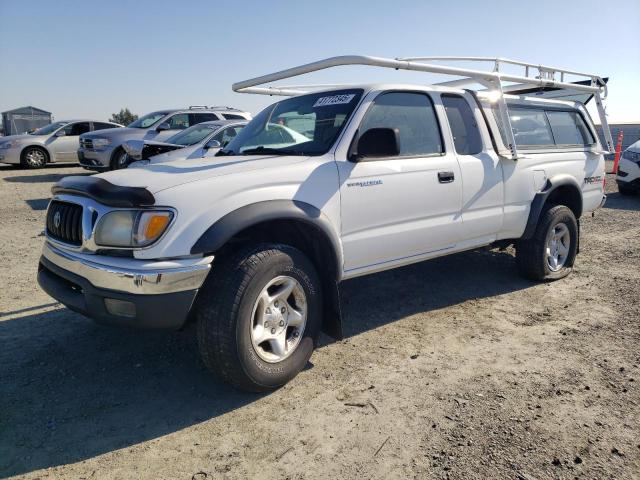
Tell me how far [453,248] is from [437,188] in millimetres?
625

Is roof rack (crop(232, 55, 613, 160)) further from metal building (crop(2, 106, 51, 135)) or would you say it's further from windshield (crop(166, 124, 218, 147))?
metal building (crop(2, 106, 51, 135))

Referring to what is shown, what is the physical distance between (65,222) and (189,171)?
32.5 inches

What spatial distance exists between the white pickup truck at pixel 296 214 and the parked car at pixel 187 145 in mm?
3934

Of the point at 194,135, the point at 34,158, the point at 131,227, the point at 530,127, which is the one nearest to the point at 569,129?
the point at 530,127

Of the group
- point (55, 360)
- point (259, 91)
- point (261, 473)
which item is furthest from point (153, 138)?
point (261, 473)

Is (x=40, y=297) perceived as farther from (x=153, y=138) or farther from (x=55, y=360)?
(x=153, y=138)

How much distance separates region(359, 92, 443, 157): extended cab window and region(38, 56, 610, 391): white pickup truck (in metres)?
0.01

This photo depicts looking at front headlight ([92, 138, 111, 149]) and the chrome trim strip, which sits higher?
front headlight ([92, 138, 111, 149])

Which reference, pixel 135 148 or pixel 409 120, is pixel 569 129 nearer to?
pixel 409 120

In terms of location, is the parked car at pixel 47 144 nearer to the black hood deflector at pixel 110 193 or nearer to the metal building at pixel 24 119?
the black hood deflector at pixel 110 193

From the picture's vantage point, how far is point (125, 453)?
8.24 ft

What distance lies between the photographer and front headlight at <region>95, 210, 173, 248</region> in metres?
2.67

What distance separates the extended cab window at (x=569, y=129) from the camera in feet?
17.7

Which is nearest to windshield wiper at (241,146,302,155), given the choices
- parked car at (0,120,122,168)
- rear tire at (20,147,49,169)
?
parked car at (0,120,122,168)
